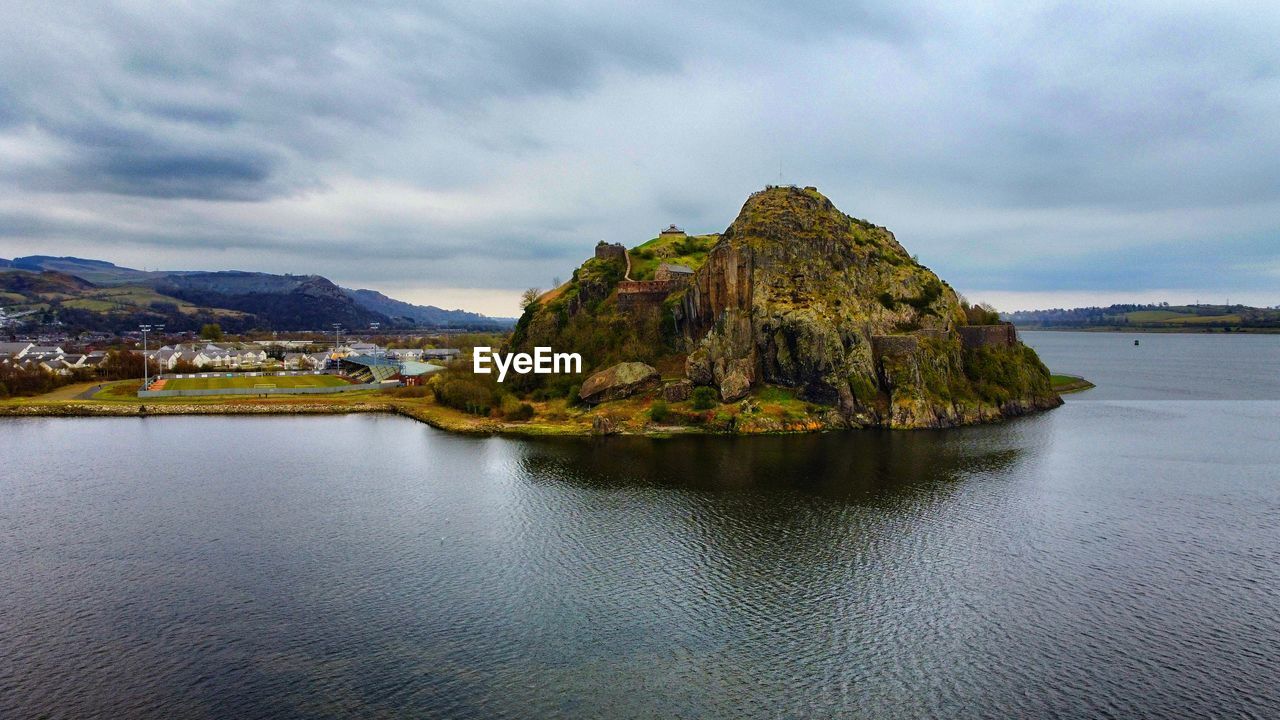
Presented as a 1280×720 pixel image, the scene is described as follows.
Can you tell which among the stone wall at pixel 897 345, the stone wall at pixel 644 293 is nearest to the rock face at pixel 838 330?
the stone wall at pixel 897 345

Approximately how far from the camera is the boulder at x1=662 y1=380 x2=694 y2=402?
78.4 m

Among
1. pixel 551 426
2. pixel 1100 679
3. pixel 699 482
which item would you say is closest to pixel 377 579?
pixel 699 482

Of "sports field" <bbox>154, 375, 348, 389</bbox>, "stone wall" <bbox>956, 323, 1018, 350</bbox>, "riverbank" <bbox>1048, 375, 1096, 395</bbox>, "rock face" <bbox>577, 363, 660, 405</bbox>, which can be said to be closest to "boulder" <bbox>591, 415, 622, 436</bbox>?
"rock face" <bbox>577, 363, 660, 405</bbox>

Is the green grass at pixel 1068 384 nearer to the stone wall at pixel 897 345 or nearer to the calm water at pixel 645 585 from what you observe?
the stone wall at pixel 897 345

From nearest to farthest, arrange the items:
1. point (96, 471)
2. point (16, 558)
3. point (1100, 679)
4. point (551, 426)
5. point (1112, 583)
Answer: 1. point (1100, 679)
2. point (1112, 583)
3. point (16, 558)
4. point (96, 471)
5. point (551, 426)

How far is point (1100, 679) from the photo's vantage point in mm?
24188

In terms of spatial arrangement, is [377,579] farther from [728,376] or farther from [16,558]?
[728,376]

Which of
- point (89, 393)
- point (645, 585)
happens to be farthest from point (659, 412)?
point (89, 393)

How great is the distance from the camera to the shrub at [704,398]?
2958 inches

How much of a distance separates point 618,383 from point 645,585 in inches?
1976

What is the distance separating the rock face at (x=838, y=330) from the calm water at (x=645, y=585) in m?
17.5

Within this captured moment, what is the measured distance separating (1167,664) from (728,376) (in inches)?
2149

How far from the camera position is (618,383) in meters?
81.6

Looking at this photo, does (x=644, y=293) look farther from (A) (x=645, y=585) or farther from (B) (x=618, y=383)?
(A) (x=645, y=585)
